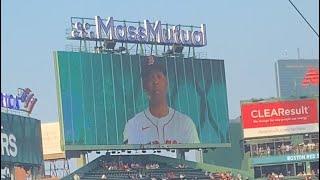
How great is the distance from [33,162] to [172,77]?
10929 millimetres

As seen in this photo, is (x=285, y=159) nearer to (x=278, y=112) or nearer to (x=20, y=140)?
(x=278, y=112)

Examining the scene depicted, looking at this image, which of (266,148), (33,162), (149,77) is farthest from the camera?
(266,148)

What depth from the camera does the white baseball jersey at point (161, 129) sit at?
46094 millimetres

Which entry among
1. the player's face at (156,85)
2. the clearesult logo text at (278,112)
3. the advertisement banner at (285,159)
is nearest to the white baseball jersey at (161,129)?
the player's face at (156,85)

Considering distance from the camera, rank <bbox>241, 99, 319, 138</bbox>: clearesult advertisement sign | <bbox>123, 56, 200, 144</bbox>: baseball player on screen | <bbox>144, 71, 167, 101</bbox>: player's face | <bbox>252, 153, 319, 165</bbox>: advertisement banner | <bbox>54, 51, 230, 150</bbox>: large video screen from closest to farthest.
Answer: <bbox>54, 51, 230, 150</bbox>: large video screen → <bbox>123, 56, 200, 144</bbox>: baseball player on screen → <bbox>144, 71, 167, 101</bbox>: player's face → <bbox>252, 153, 319, 165</bbox>: advertisement banner → <bbox>241, 99, 319, 138</bbox>: clearesult advertisement sign

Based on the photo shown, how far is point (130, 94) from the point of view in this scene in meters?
46.1

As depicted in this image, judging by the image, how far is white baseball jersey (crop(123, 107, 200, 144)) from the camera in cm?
4609

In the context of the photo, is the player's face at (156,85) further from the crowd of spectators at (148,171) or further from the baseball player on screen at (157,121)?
the crowd of spectators at (148,171)

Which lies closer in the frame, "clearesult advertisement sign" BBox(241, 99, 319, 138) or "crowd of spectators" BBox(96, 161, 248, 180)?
"crowd of spectators" BBox(96, 161, 248, 180)

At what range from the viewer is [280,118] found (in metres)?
54.8

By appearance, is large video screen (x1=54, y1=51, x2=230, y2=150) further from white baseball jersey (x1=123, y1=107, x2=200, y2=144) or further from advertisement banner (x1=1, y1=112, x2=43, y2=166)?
advertisement banner (x1=1, y1=112, x2=43, y2=166)

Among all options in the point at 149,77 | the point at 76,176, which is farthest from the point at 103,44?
the point at 76,176

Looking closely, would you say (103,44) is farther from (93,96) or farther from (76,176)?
(76,176)

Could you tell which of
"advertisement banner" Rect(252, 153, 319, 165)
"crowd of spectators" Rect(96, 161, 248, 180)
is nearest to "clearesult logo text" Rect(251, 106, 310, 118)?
"advertisement banner" Rect(252, 153, 319, 165)
